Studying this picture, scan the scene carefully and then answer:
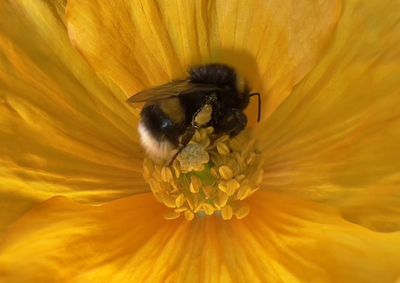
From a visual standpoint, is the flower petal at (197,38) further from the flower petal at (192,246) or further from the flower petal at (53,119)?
the flower petal at (192,246)

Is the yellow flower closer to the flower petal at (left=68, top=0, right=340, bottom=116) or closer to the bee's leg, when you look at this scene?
the flower petal at (left=68, top=0, right=340, bottom=116)

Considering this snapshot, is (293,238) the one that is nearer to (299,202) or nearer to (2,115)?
(299,202)

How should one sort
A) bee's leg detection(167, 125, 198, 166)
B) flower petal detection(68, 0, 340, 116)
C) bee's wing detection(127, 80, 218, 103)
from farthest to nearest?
1. flower petal detection(68, 0, 340, 116)
2. bee's leg detection(167, 125, 198, 166)
3. bee's wing detection(127, 80, 218, 103)

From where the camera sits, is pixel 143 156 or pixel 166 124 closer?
pixel 166 124

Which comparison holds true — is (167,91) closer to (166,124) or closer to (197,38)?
(166,124)

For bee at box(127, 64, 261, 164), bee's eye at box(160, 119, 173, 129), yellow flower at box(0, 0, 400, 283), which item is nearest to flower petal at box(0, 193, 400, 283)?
yellow flower at box(0, 0, 400, 283)

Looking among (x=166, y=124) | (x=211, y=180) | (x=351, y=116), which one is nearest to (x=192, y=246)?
(x=211, y=180)
